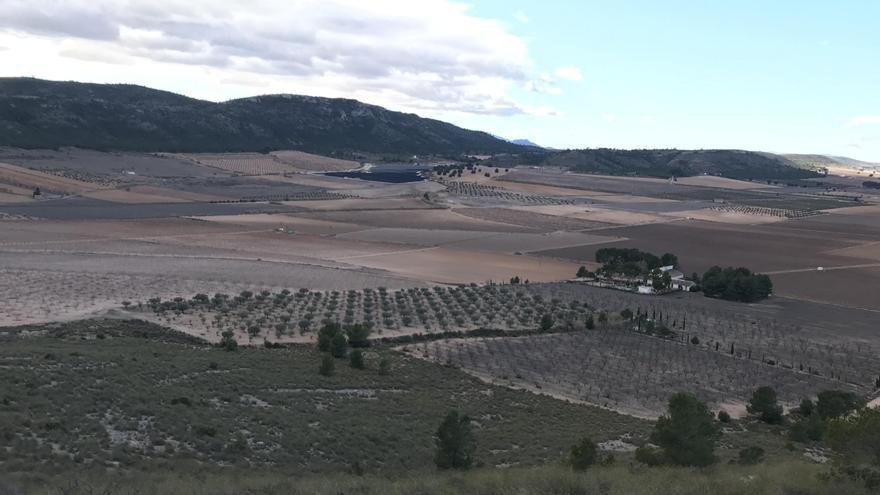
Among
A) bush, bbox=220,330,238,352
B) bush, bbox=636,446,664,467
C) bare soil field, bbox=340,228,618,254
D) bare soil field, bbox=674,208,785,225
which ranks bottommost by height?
bare soil field, bbox=340,228,618,254

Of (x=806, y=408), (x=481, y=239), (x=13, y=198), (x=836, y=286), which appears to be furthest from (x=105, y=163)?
(x=806, y=408)

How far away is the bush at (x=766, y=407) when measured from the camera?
31.4 meters

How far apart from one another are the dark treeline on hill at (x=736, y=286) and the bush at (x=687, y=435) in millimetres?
41043

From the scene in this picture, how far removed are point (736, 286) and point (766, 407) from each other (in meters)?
31.1

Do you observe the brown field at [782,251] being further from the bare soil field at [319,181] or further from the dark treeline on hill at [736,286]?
the bare soil field at [319,181]

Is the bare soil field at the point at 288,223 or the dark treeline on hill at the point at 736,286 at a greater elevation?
the dark treeline on hill at the point at 736,286

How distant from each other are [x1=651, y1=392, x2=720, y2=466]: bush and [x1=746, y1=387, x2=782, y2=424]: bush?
34.0ft

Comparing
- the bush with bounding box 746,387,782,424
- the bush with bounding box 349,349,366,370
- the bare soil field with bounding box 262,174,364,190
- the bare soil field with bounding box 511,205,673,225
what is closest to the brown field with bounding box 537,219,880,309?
the bare soil field with bounding box 511,205,673,225

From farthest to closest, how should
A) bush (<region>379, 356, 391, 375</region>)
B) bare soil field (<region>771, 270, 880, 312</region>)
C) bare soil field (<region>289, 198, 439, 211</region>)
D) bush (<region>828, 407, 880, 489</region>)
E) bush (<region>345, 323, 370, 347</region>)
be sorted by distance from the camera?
bare soil field (<region>289, 198, 439, 211</region>), bare soil field (<region>771, 270, 880, 312</region>), bush (<region>345, 323, 370, 347</region>), bush (<region>379, 356, 391, 375</region>), bush (<region>828, 407, 880, 489</region>)

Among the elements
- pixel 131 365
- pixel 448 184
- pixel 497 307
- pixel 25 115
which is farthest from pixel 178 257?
pixel 25 115

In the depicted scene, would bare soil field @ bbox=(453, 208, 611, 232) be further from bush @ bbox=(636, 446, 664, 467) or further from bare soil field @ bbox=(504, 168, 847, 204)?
bush @ bbox=(636, 446, 664, 467)

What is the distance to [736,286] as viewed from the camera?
61.0 m

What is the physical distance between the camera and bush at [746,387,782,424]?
3142cm

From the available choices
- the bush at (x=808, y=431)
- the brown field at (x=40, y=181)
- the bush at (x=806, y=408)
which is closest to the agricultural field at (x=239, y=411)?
the bush at (x=808, y=431)
